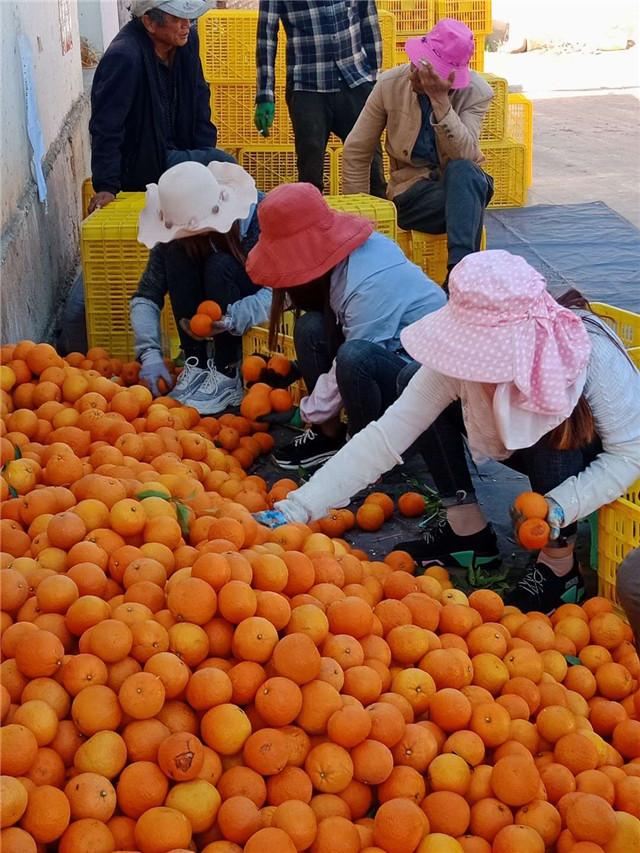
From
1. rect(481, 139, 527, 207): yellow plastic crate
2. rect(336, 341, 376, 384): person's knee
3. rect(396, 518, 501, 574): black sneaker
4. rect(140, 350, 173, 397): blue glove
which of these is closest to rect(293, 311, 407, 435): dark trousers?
rect(336, 341, 376, 384): person's knee

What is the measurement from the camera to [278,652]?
2146mm

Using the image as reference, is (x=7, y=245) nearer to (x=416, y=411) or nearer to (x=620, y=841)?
(x=416, y=411)

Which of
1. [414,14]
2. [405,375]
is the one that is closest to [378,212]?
[405,375]

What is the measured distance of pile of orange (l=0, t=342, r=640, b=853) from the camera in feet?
6.34

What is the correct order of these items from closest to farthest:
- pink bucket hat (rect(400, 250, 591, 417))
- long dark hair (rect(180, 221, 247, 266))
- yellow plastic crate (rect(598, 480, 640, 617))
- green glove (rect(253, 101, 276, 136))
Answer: pink bucket hat (rect(400, 250, 591, 417))
yellow plastic crate (rect(598, 480, 640, 617))
long dark hair (rect(180, 221, 247, 266))
green glove (rect(253, 101, 276, 136))

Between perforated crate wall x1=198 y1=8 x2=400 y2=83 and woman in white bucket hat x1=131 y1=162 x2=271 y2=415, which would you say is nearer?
woman in white bucket hat x1=131 y1=162 x2=271 y2=415

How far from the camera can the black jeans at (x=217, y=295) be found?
4227 millimetres

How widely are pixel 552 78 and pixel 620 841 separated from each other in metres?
12.6

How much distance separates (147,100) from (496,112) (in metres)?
3.09

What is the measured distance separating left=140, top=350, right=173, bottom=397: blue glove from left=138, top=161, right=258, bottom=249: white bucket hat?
0.44 m

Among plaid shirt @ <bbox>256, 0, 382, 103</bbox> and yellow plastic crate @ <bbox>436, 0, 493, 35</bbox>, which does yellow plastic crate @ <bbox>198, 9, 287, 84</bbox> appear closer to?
plaid shirt @ <bbox>256, 0, 382, 103</bbox>

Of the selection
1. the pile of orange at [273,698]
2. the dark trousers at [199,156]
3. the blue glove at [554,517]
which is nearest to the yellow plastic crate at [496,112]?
the dark trousers at [199,156]

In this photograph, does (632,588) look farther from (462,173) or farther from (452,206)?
(462,173)

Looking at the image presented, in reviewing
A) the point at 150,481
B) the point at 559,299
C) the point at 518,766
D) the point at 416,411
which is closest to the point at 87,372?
the point at 150,481
